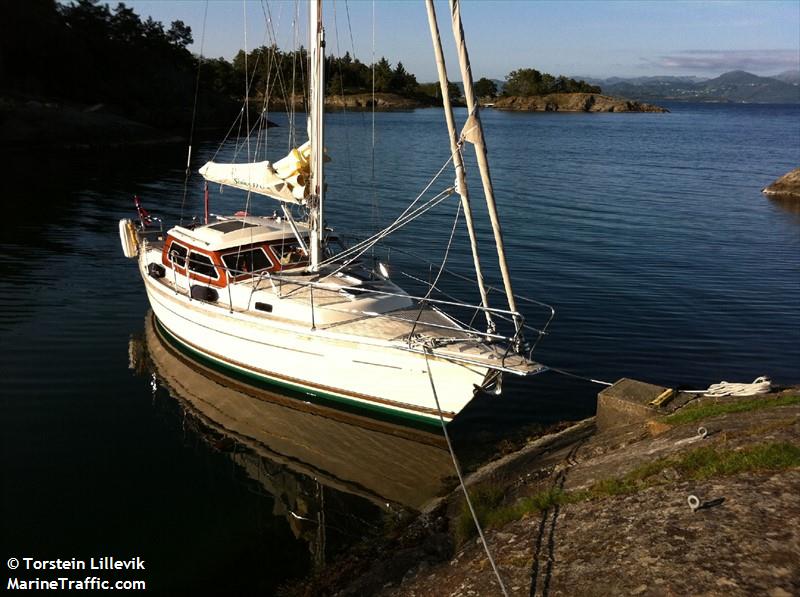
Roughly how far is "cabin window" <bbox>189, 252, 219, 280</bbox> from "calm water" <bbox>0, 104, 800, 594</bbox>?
9.40 feet

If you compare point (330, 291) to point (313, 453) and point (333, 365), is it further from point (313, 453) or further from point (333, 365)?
point (313, 453)

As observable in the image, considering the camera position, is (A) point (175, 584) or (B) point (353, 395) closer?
(A) point (175, 584)

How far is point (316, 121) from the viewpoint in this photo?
15.0 metres

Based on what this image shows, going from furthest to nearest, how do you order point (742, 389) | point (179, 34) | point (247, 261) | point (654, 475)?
1. point (179, 34)
2. point (247, 261)
3. point (742, 389)
4. point (654, 475)

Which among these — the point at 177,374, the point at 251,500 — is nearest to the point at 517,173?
the point at 177,374

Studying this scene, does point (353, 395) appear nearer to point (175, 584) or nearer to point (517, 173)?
point (175, 584)

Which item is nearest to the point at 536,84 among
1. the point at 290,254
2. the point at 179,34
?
the point at 179,34

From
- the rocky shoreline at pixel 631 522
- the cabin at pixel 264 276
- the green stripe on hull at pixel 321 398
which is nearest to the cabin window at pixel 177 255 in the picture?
the cabin at pixel 264 276

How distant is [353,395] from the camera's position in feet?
48.4

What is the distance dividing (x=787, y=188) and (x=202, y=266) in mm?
43182

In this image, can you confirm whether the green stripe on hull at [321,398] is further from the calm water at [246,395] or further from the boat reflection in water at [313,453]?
the calm water at [246,395]

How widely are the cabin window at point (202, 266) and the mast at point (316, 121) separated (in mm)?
2674

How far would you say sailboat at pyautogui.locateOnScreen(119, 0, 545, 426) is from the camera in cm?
1327

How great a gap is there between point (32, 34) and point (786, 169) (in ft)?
258
